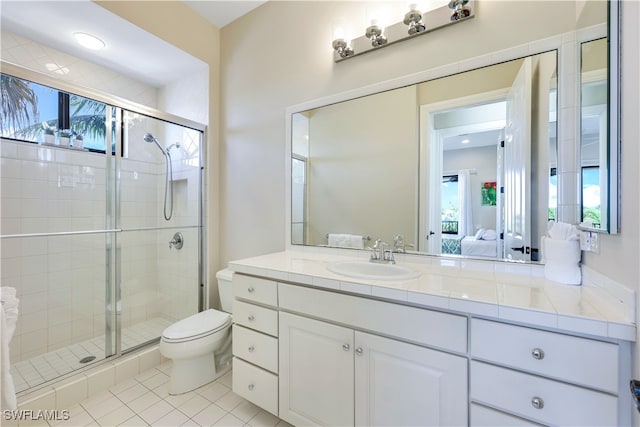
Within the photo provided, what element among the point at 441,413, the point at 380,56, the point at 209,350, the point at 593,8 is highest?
the point at 380,56

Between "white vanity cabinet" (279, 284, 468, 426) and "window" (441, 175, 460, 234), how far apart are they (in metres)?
0.64

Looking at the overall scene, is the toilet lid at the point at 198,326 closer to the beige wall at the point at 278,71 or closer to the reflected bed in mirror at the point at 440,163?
the beige wall at the point at 278,71

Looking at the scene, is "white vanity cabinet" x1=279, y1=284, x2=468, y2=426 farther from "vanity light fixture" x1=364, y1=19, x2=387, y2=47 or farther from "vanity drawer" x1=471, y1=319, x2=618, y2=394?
"vanity light fixture" x1=364, y1=19, x2=387, y2=47

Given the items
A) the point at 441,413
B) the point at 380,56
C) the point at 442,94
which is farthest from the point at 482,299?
the point at 380,56

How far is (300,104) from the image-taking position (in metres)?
1.98

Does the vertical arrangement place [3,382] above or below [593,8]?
below

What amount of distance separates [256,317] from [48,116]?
7.43 ft

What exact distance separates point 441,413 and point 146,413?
64.5 inches

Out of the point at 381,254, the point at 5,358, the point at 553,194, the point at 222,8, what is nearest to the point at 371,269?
the point at 381,254

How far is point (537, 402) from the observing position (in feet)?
2.68

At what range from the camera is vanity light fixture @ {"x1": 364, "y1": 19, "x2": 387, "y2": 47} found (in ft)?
5.23

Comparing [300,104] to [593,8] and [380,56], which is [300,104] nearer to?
[380,56]

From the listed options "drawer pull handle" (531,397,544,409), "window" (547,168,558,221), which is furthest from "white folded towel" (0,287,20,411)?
"window" (547,168,558,221)

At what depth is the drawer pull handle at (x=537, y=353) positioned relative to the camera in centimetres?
81
